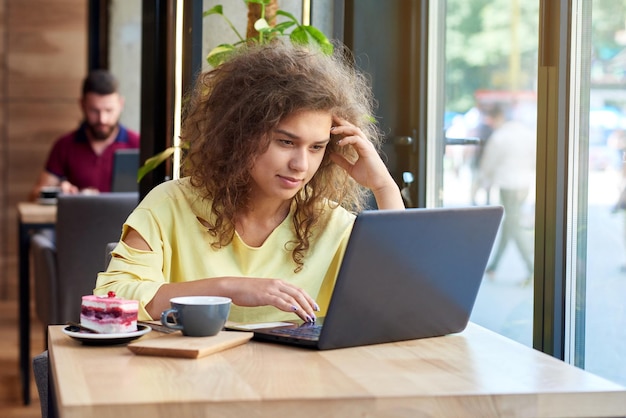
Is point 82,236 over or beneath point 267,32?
beneath

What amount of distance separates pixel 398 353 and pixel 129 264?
56cm

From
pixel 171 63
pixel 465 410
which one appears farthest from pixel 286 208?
pixel 171 63

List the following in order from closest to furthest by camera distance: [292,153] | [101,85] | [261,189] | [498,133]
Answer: [292,153] → [261,189] → [498,133] → [101,85]

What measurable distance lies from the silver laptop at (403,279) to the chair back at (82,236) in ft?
7.08

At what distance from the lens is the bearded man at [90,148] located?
506 cm

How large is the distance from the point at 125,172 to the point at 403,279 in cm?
321

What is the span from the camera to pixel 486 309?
2.60 meters

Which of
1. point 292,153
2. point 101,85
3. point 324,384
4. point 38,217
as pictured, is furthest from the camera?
point 101,85

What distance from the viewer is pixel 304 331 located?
1.43m

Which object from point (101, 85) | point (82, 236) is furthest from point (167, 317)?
point (101, 85)

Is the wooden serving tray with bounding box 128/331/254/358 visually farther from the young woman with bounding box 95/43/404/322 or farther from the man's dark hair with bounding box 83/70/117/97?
the man's dark hair with bounding box 83/70/117/97

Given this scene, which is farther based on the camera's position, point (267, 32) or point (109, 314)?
point (267, 32)

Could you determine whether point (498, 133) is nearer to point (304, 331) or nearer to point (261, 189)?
point (261, 189)

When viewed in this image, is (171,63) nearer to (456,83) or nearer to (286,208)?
(456,83)
